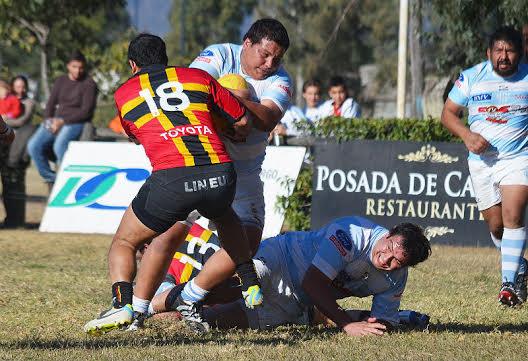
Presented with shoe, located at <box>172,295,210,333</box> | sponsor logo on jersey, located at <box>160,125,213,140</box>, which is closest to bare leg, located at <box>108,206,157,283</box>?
sponsor logo on jersey, located at <box>160,125,213,140</box>

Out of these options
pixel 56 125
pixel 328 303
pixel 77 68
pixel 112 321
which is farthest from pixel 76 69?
pixel 112 321

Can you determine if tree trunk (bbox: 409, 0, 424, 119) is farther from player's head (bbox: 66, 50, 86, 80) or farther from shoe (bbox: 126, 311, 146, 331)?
shoe (bbox: 126, 311, 146, 331)

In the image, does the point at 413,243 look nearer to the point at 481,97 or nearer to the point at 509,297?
the point at 509,297

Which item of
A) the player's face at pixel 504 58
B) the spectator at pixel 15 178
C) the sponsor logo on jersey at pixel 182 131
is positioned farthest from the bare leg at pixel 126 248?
the spectator at pixel 15 178

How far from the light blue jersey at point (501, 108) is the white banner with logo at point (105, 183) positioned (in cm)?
452

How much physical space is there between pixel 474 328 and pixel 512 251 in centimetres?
148

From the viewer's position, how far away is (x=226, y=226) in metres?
6.66

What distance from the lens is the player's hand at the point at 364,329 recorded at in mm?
6988

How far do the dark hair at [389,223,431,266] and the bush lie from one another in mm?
6437

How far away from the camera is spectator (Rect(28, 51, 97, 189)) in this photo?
15023mm

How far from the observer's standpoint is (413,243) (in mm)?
6781

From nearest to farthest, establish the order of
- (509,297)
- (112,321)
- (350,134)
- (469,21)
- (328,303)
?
(112,321) < (328,303) < (509,297) < (350,134) < (469,21)

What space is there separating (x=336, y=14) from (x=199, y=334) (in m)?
49.7

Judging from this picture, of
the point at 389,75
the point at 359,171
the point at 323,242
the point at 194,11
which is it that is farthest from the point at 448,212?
the point at 194,11
